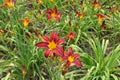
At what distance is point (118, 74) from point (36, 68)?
3.06ft

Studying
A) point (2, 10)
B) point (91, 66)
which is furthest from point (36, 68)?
point (2, 10)

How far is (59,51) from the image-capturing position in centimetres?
222

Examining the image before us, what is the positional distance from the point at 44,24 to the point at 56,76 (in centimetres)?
165

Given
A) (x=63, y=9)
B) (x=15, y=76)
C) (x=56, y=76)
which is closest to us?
(x=56, y=76)

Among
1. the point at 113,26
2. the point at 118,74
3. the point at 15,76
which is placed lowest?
the point at 118,74

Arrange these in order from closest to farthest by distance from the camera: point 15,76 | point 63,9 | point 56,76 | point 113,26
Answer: point 56,76, point 15,76, point 113,26, point 63,9

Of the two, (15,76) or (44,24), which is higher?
(44,24)

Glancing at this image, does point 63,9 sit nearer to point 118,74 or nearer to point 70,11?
point 70,11

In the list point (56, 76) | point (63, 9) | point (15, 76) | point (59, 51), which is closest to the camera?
point (59, 51)

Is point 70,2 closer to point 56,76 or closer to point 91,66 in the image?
point 91,66

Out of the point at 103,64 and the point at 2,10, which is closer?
the point at 103,64

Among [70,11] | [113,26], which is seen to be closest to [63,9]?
[70,11]

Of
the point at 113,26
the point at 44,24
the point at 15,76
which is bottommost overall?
the point at 15,76

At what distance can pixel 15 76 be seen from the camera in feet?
10.1
